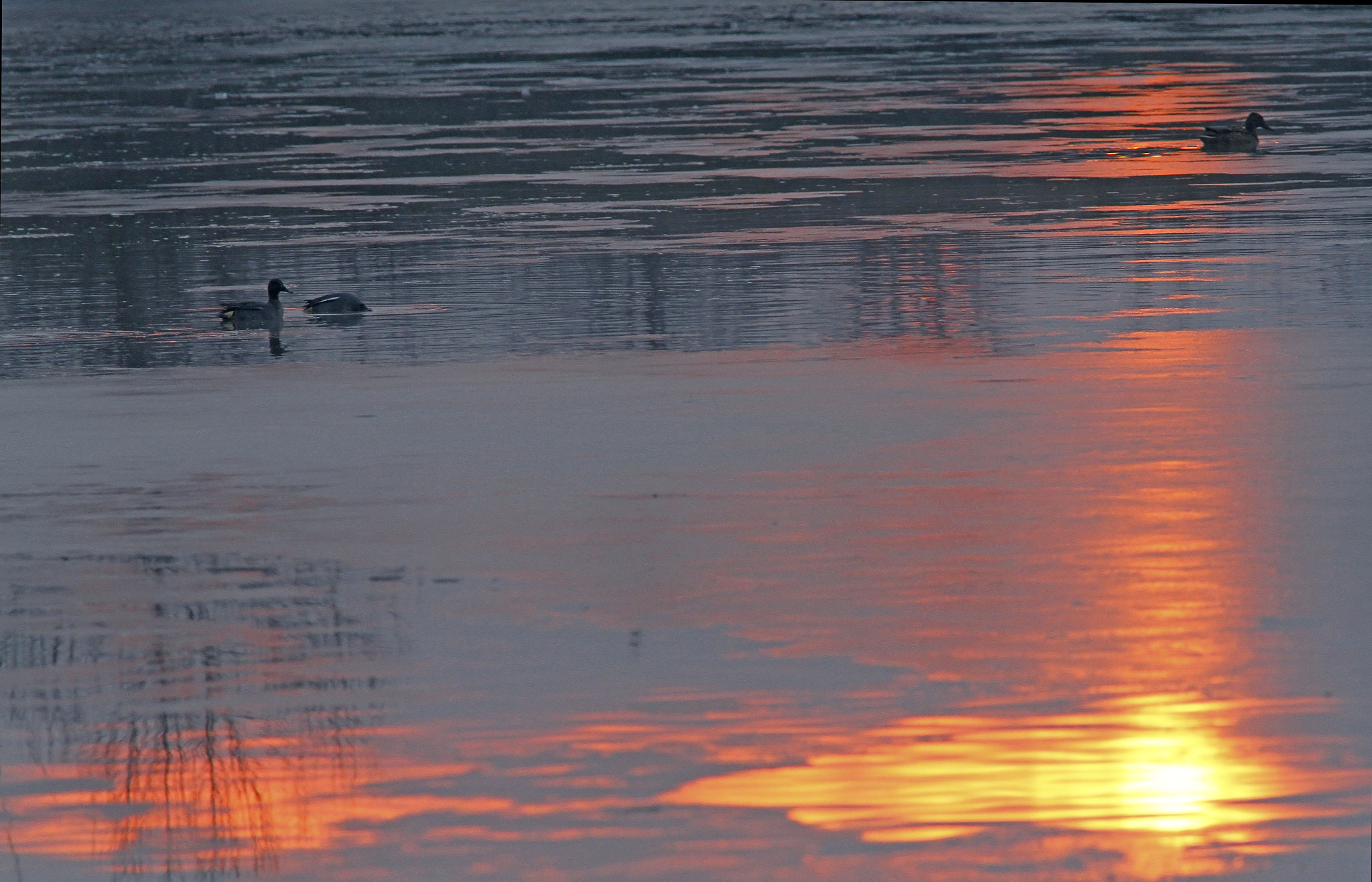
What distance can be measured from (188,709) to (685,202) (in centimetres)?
1551

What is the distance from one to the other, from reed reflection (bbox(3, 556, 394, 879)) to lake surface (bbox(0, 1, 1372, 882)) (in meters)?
0.02

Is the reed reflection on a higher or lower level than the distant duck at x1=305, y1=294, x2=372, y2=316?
lower

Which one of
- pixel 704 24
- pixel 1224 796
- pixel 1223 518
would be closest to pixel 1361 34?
pixel 704 24

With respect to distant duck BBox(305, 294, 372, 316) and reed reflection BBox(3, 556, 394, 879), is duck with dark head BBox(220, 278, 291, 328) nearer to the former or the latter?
distant duck BBox(305, 294, 372, 316)

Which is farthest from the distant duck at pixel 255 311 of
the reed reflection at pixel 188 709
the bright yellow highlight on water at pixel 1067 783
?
the bright yellow highlight on water at pixel 1067 783

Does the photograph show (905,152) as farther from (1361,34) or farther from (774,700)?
(1361,34)

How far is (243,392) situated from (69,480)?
8.20 ft

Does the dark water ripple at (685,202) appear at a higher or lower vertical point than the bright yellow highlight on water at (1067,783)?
higher

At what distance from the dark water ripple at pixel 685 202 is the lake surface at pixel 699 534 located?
0.38 feet

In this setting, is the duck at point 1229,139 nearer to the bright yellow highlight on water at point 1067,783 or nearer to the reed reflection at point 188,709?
the reed reflection at point 188,709

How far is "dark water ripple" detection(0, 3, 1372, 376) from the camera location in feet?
49.8

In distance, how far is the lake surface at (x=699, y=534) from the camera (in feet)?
20.5

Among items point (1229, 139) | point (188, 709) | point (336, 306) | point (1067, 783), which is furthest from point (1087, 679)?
point (1229, 139)

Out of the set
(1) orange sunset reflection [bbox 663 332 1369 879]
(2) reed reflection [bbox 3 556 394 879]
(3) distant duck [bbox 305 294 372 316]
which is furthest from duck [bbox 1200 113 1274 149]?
(2) reed reflection [bbox 3 556 394 879]
